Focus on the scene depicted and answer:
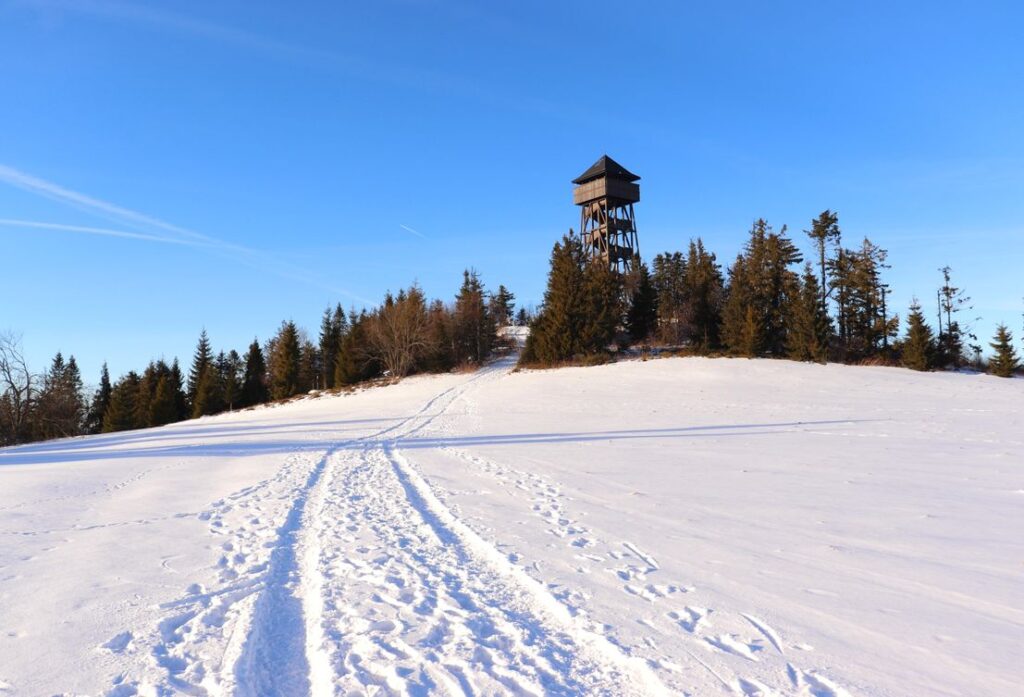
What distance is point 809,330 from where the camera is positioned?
3734 cm

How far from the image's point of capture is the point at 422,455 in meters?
12.9

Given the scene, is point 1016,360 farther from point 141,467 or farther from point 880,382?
point 141,467

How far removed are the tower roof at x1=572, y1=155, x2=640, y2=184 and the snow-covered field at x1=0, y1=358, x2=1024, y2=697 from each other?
4446cm

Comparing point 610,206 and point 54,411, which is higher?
point 610,206

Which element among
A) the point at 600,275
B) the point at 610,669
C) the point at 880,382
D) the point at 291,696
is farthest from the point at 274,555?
the point at 600,275

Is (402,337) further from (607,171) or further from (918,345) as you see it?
(918,345)

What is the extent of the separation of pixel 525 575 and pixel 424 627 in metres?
1.19

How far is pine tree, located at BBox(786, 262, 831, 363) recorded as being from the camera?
36.9m

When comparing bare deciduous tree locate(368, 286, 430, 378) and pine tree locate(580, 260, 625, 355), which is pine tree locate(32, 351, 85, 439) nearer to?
bare deciduous tree locate(368, 286, 430, 378)

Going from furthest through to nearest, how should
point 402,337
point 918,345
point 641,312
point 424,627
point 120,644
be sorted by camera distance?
point 641,312
point 402,337
point 918,345
point 424,627
point 120,644

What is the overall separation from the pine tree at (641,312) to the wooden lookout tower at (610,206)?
9.88 ft

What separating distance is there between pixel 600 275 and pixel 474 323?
44.1 feet

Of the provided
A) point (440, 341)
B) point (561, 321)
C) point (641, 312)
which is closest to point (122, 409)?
point (440, 341)

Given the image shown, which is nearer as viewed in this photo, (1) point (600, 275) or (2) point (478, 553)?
(2) point (478, 553)
